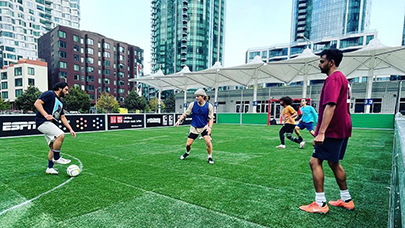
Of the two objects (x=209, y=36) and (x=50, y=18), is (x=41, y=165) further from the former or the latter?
(x=50, y=18)

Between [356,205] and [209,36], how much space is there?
79760 millimetres

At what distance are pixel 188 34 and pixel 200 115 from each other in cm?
7418

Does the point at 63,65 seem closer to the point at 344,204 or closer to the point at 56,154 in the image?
the point at 56,154

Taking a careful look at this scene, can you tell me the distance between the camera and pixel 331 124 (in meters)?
2.63

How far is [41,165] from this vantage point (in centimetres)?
529

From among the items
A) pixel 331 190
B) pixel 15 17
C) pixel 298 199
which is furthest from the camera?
pixel 15 17

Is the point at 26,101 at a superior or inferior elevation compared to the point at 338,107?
inferior

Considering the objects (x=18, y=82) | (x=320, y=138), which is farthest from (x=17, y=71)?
(x=320, y=138)

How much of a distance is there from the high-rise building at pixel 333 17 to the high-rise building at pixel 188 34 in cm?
3031

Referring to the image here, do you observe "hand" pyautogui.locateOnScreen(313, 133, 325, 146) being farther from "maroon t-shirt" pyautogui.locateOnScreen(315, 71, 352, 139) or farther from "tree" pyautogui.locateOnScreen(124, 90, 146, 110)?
"tree" pyautogui.locateOnScreen(124, 90, 146, 110)

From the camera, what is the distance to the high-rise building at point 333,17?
71688mm

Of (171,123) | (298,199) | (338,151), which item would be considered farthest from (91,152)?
(171,123)

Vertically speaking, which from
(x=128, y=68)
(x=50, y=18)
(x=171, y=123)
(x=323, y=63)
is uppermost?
(x=50, y=18)

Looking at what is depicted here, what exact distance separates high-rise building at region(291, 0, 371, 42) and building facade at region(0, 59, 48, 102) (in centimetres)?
7060
